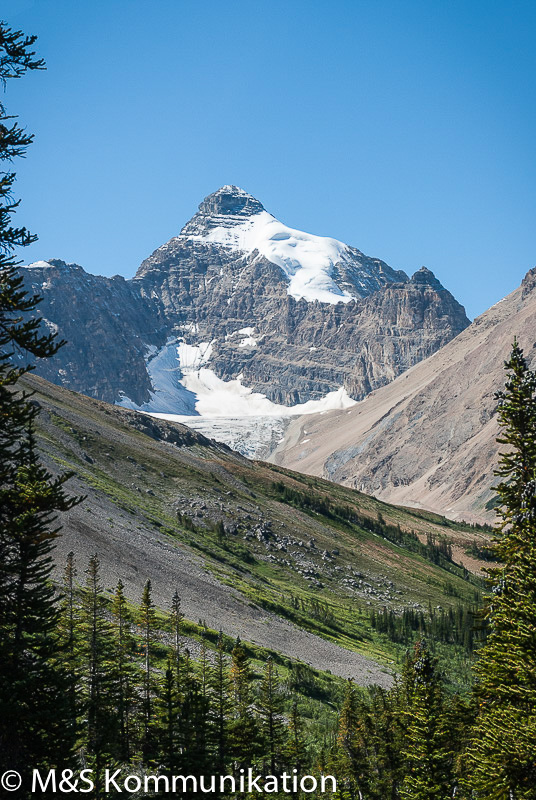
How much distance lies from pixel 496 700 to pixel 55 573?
53.1 m

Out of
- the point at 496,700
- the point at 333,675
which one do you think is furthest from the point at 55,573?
the point at 496,700

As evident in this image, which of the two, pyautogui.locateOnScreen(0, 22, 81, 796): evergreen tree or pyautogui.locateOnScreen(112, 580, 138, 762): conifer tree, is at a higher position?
pyautogui.locateOnScreen(0, 22, 81, 796): evergreen tree

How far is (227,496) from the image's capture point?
15400 centimetres

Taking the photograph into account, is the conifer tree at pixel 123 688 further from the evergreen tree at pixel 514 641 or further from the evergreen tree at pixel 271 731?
the evergreen tree at pixel 514 641

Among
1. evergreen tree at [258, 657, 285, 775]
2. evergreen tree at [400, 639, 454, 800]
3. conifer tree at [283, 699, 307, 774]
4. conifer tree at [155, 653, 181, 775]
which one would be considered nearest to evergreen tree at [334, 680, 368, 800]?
conifer tree at [283, 699, 307, 774]

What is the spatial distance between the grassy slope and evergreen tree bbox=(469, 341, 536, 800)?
215ft

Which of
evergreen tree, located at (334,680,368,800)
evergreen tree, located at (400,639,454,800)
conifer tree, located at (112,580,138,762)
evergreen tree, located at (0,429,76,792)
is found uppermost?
evergreen tree, located at (0,429,76,792)

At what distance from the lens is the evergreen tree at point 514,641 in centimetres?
1866

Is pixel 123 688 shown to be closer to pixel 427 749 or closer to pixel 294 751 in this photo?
pixel 294 751

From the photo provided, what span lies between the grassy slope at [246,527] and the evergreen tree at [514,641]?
65.6 m

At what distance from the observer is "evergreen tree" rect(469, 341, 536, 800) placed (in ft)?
61.2

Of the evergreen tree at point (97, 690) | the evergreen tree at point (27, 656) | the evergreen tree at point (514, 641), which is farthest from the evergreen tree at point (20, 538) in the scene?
the evergreen tree at point (514, 641)

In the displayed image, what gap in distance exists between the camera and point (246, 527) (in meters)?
141

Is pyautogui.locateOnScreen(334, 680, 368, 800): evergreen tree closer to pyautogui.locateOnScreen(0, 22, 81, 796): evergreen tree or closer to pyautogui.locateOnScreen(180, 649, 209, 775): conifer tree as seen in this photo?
pyautogui.locateOnScreen(180, 649, 209, 775): conifer tree
